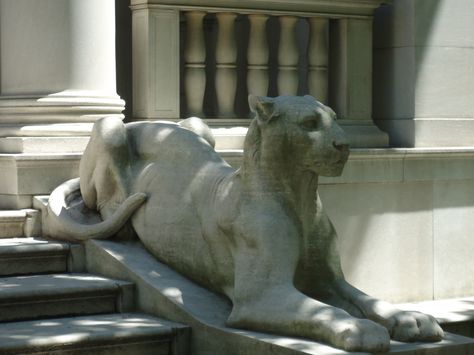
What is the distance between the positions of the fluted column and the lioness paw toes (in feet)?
12.3

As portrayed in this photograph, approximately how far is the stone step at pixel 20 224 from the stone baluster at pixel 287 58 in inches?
115

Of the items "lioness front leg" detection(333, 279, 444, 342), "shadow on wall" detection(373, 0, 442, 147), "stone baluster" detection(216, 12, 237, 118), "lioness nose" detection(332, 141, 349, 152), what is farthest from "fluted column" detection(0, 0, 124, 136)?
"lioness front leg" detection(333, 279, 444, 342)

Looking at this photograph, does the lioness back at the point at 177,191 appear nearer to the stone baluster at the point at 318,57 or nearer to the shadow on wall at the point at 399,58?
the stone baluster at the point at 318,57

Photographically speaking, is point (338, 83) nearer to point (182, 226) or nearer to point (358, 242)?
point (358, 242)

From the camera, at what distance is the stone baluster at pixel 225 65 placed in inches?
452

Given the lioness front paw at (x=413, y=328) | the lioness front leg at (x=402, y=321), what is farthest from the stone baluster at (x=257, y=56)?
the lioness front paw at (x=413, y=328)

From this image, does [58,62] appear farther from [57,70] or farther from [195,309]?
[195,309]

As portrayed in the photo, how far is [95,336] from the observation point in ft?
25.9

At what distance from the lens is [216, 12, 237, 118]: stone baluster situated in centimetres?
1149

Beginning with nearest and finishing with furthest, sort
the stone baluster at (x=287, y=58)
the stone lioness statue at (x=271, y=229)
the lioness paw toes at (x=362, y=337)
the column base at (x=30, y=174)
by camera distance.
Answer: the lioness paw toes at (x=362, y=337) < the stone lioness statue at (x=271, y=229) < the column base at (x=30, y=174) < the stone baluster at (x=287, y=58)

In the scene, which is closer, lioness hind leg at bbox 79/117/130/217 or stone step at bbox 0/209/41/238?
lioness hind leg at bbox 79/117/130/217

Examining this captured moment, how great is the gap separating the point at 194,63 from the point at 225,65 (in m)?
0.31

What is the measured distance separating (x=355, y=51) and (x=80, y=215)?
3.57 metres

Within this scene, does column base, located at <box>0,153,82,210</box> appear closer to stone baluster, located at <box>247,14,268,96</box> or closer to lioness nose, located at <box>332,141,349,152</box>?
stone baluster, located at <box>247,14,268,96</box>
